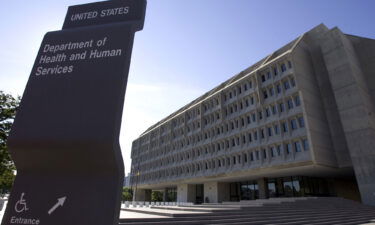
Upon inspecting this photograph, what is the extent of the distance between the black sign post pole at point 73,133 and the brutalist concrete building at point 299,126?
85.3 ft

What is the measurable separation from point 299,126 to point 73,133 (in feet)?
92.6

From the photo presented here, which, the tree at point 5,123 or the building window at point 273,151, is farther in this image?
the building window at point 273,151

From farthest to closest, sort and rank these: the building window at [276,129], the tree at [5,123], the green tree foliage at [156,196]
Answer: the green tree foliage at [156,196] < the building window at [276,129] < the tree at [5,123]

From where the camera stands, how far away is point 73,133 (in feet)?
14.3

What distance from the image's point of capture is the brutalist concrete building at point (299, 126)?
26.7 m

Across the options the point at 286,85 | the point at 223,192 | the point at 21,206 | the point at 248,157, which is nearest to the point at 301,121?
the point at 286,85

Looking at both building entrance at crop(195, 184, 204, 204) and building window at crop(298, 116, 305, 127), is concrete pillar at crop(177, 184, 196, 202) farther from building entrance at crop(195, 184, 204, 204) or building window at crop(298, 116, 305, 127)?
building window at crop(298, 116, 305, 127)

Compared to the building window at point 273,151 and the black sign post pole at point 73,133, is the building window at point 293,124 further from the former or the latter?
the black sign post pole at point 73,133

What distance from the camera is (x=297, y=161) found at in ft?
86.3

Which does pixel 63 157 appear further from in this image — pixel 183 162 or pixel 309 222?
pixel 183 162

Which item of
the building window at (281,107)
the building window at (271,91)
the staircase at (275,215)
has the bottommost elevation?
the staircase at (275,215)

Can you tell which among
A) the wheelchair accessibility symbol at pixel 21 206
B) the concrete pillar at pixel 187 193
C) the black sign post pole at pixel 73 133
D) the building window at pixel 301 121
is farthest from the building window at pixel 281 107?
Answer: the wheelchair accessibility symbol at pixel 21 206

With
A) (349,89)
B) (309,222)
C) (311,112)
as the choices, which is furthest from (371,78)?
(309,222)

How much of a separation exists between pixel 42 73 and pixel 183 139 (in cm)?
4487
